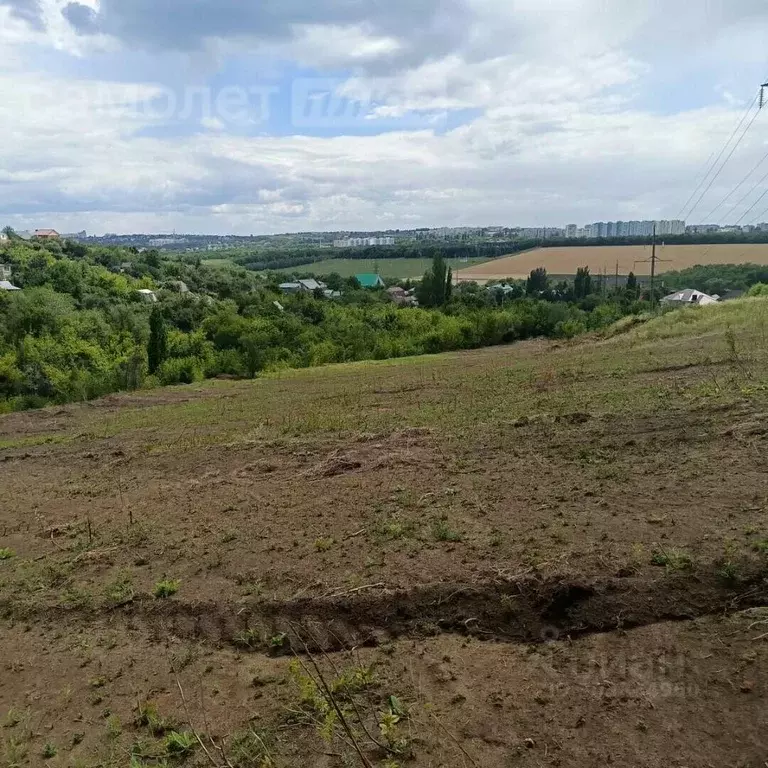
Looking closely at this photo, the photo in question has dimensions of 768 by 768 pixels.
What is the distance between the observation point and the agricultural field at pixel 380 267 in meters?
112

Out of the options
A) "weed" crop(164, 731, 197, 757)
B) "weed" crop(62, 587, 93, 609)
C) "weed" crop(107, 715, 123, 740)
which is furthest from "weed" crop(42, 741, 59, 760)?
"weed" crop(62, 587, 93, 609)

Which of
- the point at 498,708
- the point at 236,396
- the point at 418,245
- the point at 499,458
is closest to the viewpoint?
the point at 498,708

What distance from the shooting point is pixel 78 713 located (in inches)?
228

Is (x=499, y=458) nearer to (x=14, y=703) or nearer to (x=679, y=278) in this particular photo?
(x=14, y=703)

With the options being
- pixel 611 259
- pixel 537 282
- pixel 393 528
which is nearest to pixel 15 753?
pixel 393 528

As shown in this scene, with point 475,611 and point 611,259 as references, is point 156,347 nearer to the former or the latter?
point 475,611

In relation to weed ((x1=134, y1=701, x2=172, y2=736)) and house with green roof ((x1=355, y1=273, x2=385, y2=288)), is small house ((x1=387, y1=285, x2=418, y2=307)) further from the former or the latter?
weed ((x1=134, y1=701, x2=172, y2=736))

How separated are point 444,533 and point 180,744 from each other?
3.53 metres

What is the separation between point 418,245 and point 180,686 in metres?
145

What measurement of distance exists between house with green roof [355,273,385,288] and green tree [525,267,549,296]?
21938 millimetres

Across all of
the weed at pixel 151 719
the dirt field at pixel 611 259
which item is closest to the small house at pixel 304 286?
the dirt field at pixel 611 259

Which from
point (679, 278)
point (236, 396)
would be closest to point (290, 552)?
point (236, 396)

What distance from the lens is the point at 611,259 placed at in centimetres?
8594

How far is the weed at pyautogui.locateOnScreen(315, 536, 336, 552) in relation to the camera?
784cm
